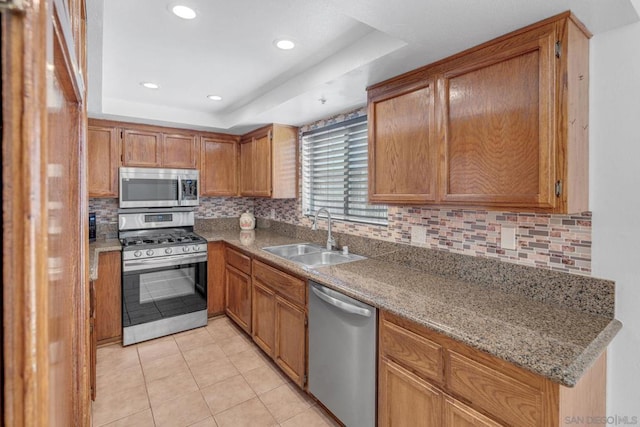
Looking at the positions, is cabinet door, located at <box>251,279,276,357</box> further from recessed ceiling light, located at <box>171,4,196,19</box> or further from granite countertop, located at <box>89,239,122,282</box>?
recessed ceiling light, located at <box>171,4,196,19</box>

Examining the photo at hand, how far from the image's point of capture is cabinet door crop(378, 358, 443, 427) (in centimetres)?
139

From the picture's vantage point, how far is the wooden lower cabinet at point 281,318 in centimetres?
221

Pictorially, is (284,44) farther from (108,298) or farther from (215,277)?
(108,298)

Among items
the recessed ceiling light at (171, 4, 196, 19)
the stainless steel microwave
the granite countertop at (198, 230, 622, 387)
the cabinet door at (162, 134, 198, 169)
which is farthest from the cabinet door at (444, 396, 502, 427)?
the cabinet door at (162, 134, 198, 169)

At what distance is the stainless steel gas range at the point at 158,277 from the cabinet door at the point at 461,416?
2.63 meters

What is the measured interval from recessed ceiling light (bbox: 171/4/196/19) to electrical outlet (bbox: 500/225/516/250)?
76.3 inches

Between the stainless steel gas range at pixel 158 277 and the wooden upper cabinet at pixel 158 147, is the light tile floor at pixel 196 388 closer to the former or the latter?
the stainless steel gas range at pixel 158 277

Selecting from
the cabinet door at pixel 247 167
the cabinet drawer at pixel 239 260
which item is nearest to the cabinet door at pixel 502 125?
the cabinet drawer at pixel 239 260

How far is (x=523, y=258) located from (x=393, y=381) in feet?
2.91

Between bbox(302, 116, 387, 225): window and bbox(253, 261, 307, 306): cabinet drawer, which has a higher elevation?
bbox(302, 116, 387, 225): window

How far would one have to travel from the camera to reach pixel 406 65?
178 cm

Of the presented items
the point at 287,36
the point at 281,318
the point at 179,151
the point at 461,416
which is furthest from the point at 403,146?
the point at 179,151

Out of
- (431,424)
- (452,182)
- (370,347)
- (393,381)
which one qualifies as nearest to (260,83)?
(452,182)

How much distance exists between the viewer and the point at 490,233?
180cm
